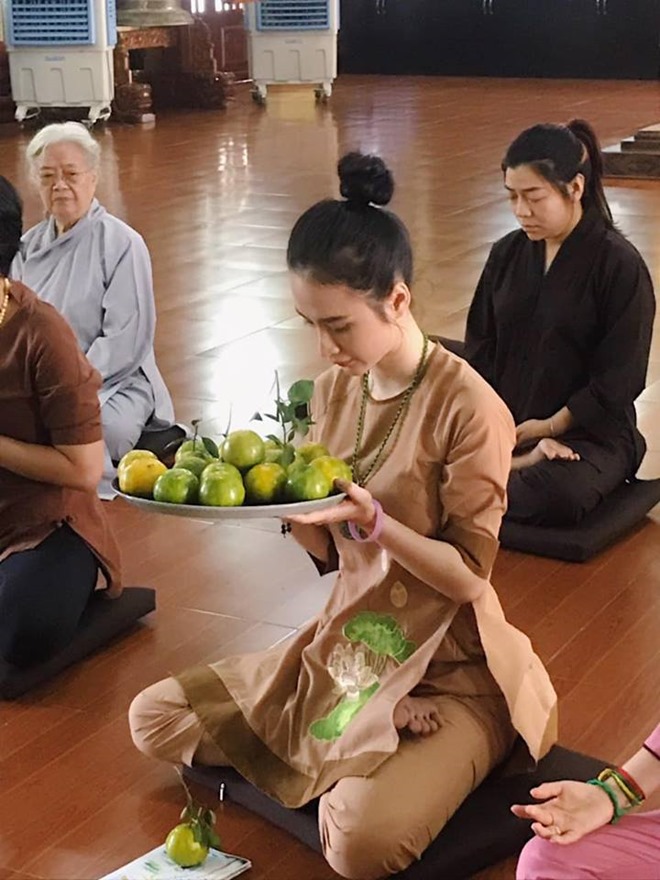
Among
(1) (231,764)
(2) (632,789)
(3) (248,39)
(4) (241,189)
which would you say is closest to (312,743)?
(1) (231,764)

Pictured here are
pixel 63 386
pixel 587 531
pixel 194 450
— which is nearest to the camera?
pixel 194 450

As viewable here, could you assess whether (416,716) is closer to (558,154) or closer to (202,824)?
(202,824)

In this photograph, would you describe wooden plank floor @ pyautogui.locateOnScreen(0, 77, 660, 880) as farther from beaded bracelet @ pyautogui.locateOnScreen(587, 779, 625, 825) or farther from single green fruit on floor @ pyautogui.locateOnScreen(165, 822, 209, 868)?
beaded bracelet @ pyautogui.locateOnScreen(587, 779, 625, 825)

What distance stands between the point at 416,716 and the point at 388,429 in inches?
17.4

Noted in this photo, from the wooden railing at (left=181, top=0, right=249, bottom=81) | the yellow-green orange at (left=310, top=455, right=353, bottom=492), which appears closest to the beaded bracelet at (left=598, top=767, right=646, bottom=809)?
the yellow-green orange at (left=310, top=455, right=353, bottom=492)

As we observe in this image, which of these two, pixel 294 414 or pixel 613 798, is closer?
pixel 613 798

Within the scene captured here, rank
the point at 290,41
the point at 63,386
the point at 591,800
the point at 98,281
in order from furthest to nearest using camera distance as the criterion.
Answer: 1. the point at 290,41
2. the point at 98,281
3. the point at 63,386
4. the point at 591,800

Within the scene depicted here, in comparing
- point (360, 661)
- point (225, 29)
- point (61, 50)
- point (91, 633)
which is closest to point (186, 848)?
point (360, 661)

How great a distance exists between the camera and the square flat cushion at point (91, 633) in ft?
9.41

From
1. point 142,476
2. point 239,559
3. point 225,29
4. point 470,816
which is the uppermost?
point 142,476

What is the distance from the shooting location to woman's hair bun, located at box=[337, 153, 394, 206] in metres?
2.15

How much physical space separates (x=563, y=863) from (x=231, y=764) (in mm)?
768

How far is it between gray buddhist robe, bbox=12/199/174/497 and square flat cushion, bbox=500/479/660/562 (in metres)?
1.10

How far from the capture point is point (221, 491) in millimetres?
2123
